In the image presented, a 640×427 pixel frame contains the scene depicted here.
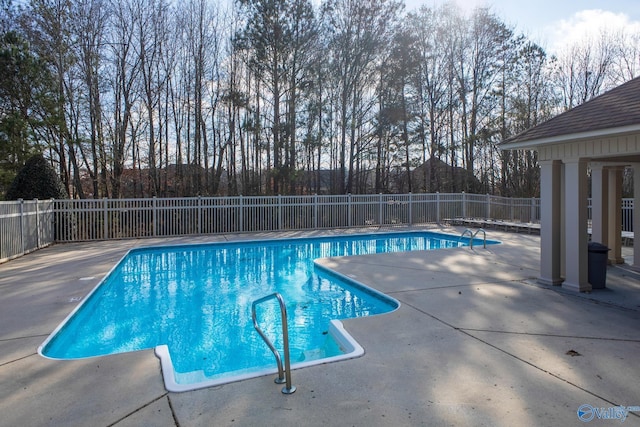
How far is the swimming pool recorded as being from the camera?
4.17 metres

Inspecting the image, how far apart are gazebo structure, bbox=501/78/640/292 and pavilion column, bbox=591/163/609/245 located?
0.86m

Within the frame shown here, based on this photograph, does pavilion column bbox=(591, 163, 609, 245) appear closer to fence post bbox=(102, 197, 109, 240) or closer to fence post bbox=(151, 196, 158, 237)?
fence post bbox=(151, 196, 158, 237)

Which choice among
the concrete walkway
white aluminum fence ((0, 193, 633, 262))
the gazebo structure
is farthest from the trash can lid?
white aluminum fence ((0, 193, 633, 262))

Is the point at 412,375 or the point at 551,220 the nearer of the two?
the point at 412,375

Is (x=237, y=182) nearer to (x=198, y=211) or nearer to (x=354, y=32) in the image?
(x=198, y=211)

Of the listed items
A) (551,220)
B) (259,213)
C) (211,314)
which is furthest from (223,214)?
(551,220)

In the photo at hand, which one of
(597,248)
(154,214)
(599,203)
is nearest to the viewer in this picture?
(597,248)

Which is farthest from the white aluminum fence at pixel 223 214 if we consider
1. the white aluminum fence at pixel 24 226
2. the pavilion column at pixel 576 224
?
the pavilion column at pixel 576 224

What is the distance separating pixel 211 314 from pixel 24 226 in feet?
22.3

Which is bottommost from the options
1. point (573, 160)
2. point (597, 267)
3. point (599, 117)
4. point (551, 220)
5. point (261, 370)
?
point (261, 370)

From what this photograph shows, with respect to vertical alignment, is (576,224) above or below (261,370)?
above

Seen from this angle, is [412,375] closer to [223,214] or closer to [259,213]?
[223,214]

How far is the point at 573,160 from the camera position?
230 inches

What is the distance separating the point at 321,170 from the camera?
21.8 meters
